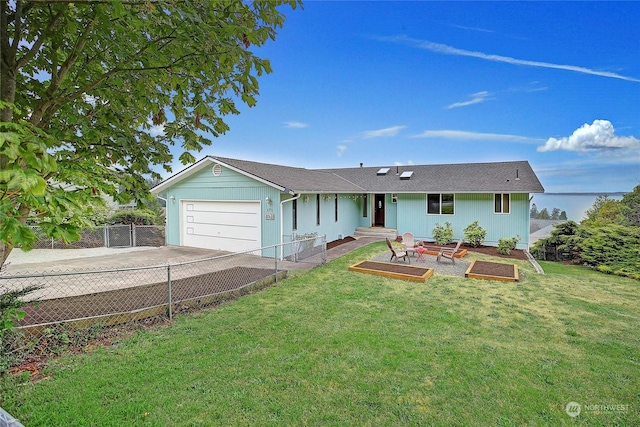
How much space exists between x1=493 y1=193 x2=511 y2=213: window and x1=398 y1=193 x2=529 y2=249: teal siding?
0.17m

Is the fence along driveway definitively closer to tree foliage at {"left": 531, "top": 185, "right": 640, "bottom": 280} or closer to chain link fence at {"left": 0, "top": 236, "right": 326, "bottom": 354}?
chain link fence at {"left": 0, "top": 236, "right": 326, "bottom": 354}

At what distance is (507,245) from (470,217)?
9.06 feet

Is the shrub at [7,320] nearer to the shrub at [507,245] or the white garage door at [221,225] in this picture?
the white garage door at [221,225]

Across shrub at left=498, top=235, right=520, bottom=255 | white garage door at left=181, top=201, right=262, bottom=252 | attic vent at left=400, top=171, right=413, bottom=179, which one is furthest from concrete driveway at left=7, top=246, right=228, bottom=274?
shrub at left=498, top=235, right=520, bottom=255

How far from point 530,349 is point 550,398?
1415 millimetres

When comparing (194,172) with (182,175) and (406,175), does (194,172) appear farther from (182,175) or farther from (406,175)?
(406,175)

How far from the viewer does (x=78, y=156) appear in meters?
3.39

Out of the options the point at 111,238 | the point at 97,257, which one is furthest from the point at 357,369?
the point at 111,238

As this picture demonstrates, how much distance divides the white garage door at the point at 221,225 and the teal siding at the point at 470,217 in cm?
915

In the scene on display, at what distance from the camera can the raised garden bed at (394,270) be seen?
9.00 m

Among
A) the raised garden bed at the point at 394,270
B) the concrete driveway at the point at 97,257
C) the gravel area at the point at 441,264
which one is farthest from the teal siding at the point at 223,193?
the gravel area at the point at 441,264

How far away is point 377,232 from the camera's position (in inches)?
715

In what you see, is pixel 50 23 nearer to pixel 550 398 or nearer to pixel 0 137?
pixel 0 137

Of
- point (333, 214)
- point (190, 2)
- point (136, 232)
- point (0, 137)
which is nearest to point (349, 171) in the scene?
point (333, 214)
